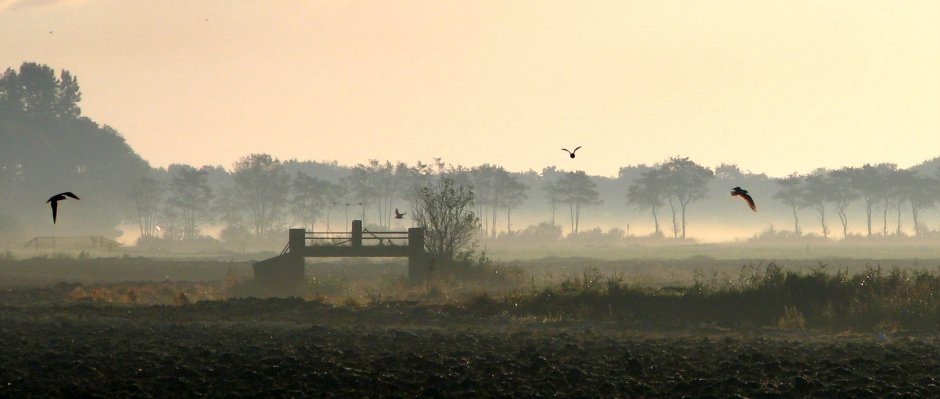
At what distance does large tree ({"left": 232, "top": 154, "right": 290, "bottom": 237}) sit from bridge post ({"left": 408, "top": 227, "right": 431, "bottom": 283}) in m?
90.9

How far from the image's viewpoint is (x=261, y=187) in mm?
150500

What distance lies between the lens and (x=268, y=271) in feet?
183

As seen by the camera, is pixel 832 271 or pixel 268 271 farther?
pixel 832 271

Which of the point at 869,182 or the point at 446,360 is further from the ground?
the point at 869,182

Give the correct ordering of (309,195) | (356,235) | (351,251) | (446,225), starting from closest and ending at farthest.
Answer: (351,251) → (356,235) → (446,225) → (309,195)

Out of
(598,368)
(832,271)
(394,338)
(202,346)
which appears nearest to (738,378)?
(598,368)

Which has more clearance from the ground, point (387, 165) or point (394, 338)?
point (387, 165)

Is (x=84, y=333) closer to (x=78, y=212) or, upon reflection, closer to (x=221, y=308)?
(x=221, y=308)

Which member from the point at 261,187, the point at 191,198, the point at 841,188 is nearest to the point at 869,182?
the point at 841,188

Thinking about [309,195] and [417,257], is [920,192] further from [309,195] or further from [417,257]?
[417,257]

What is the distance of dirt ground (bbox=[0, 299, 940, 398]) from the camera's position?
24062 mm

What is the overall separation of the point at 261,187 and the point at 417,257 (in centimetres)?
9718

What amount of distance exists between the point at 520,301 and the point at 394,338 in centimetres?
987

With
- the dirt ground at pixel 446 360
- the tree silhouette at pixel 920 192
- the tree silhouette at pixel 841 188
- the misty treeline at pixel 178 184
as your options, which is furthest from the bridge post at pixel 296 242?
the tree silhouette at pixel 920 192
